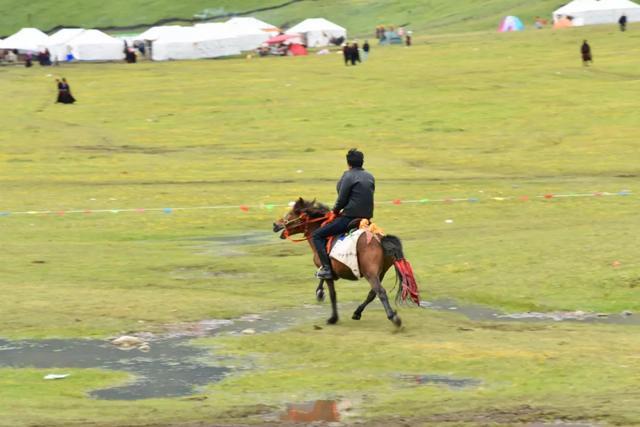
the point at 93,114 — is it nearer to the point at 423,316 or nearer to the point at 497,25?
the point at 423,316

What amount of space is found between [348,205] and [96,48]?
99251 mm

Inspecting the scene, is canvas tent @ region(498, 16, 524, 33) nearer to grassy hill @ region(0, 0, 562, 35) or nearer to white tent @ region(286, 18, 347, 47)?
grassy hill @ region(0, 0, 562, 35)

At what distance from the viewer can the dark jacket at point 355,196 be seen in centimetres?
1759

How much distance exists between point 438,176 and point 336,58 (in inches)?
2305

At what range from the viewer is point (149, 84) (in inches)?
3152

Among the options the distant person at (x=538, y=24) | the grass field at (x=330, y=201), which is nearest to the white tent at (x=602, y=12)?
the distant person at (x=538, y=24)

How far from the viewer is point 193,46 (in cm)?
10988

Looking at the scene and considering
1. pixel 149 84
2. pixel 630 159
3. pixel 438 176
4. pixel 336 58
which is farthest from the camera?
pixel 336 58

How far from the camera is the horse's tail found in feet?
55.5

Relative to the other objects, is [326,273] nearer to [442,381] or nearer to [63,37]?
[442,381]

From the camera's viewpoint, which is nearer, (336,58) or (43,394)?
(43,394)

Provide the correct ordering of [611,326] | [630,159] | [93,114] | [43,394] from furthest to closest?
[93,114], [630,159], [611,326], [43,394]

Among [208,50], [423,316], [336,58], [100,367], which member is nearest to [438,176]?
[423,316]

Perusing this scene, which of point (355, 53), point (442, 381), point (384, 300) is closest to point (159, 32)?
point (355, 53)
